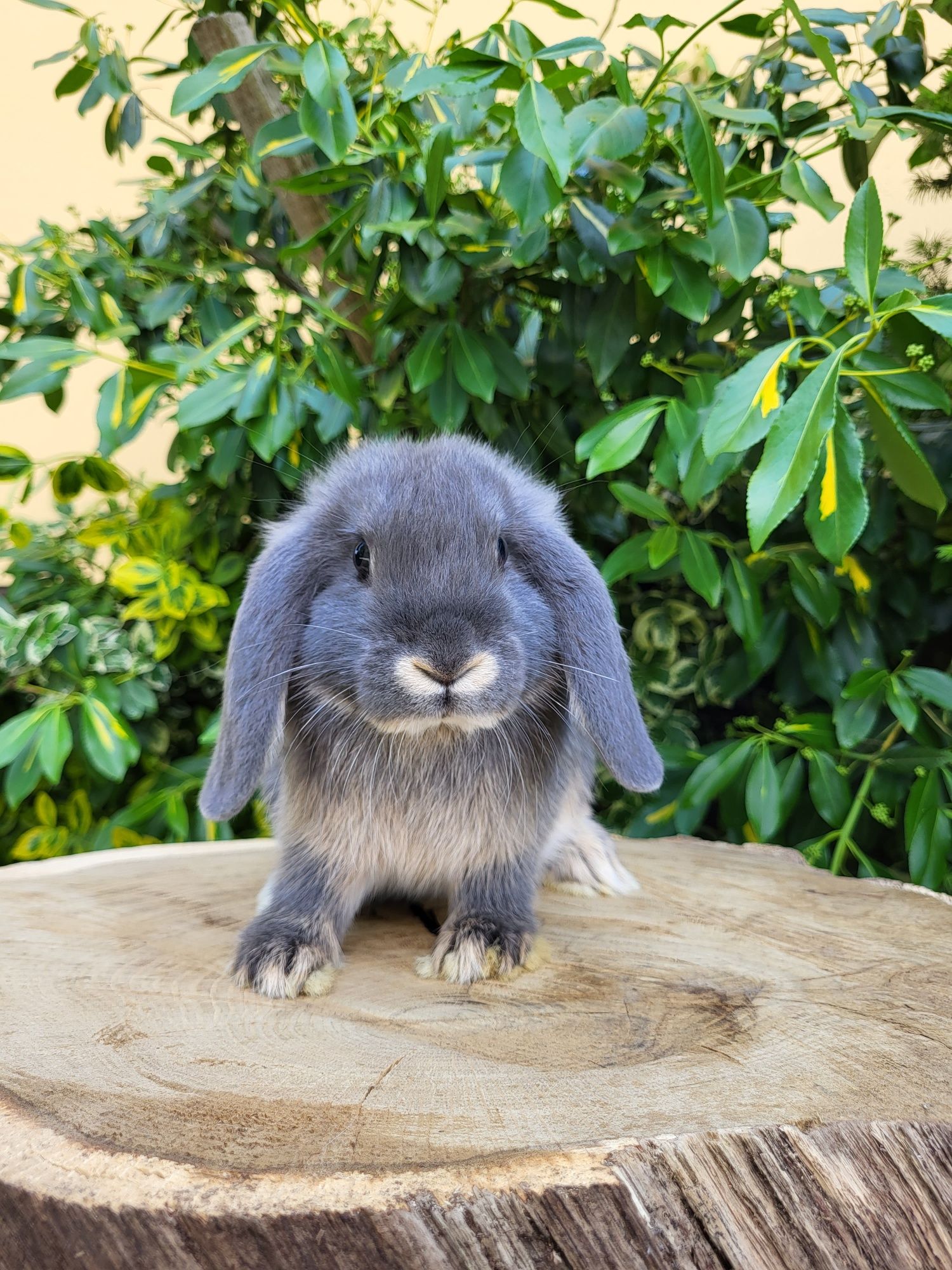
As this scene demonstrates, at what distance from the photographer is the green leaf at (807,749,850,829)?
2086 millimetres

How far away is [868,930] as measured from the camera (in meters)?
1.63

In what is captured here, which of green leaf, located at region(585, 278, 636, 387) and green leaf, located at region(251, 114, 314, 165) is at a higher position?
green leaf, located at region(251, 114, 314, 165)

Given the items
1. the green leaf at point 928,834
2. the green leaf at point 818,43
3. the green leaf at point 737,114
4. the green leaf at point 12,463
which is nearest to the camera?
the green leaf at point 818,43

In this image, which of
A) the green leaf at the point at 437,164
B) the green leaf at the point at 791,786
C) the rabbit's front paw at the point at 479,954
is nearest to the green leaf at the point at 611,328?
the green leaf at the point at 437,164

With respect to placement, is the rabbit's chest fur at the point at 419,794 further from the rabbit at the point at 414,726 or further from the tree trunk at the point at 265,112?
the tree trunk at the point at 265,112

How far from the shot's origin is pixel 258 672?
147cm

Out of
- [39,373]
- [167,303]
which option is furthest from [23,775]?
[167,303]

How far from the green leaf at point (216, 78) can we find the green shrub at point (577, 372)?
0.4 inches

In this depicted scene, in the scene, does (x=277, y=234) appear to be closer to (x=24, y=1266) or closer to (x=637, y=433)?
(x=637, y=433)

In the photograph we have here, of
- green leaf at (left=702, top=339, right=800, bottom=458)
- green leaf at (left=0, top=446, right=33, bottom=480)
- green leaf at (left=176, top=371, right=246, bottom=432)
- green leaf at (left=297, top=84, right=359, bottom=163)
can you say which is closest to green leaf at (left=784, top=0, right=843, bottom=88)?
green leaf at (left=702, top=339, right=800, bottom=458)

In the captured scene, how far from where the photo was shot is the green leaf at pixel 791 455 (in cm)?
134

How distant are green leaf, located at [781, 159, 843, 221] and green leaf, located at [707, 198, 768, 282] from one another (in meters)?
0.07

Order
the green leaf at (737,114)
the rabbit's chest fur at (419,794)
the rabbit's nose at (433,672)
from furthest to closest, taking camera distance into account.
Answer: the green leaf at (737,114) → the rabbit's chest fur at (419,794) → the rabbit's nose at (433,672)

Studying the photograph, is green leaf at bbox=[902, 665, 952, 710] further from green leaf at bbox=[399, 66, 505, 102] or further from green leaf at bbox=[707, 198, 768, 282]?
green leaf at bbox=[399, 66, 505, 102]
